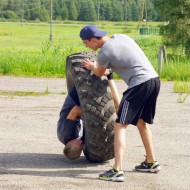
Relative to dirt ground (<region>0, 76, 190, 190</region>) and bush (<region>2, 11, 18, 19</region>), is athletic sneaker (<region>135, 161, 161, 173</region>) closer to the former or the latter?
dirt ground (<region>0, 76, 190, 190</region>)

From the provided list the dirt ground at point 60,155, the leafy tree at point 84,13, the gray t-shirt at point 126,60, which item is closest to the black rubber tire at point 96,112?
the dirt ground at point 60,155

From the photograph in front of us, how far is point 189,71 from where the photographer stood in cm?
1908

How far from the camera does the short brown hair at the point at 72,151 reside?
8.05m

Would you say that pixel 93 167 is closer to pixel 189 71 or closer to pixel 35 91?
pixel 35 91

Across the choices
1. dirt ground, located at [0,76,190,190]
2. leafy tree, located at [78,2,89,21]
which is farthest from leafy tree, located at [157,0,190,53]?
leafy tree, located at [78,2,89,21]

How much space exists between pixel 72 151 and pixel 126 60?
144cm

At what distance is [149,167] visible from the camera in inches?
305

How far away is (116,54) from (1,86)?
1004 centimetres

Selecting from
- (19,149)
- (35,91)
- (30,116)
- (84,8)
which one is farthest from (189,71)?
(84,8)

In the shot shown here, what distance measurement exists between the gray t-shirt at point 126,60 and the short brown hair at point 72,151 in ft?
3.91

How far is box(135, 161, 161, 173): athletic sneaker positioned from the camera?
772cm

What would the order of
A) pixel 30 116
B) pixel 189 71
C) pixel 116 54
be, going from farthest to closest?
pixel 189 71 → pixel 30 116 → pixel 116 54

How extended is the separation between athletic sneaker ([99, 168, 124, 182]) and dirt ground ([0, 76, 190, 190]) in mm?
70

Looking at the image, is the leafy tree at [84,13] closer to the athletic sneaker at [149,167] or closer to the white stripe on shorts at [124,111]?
the athletic sneaker at [149,167]
